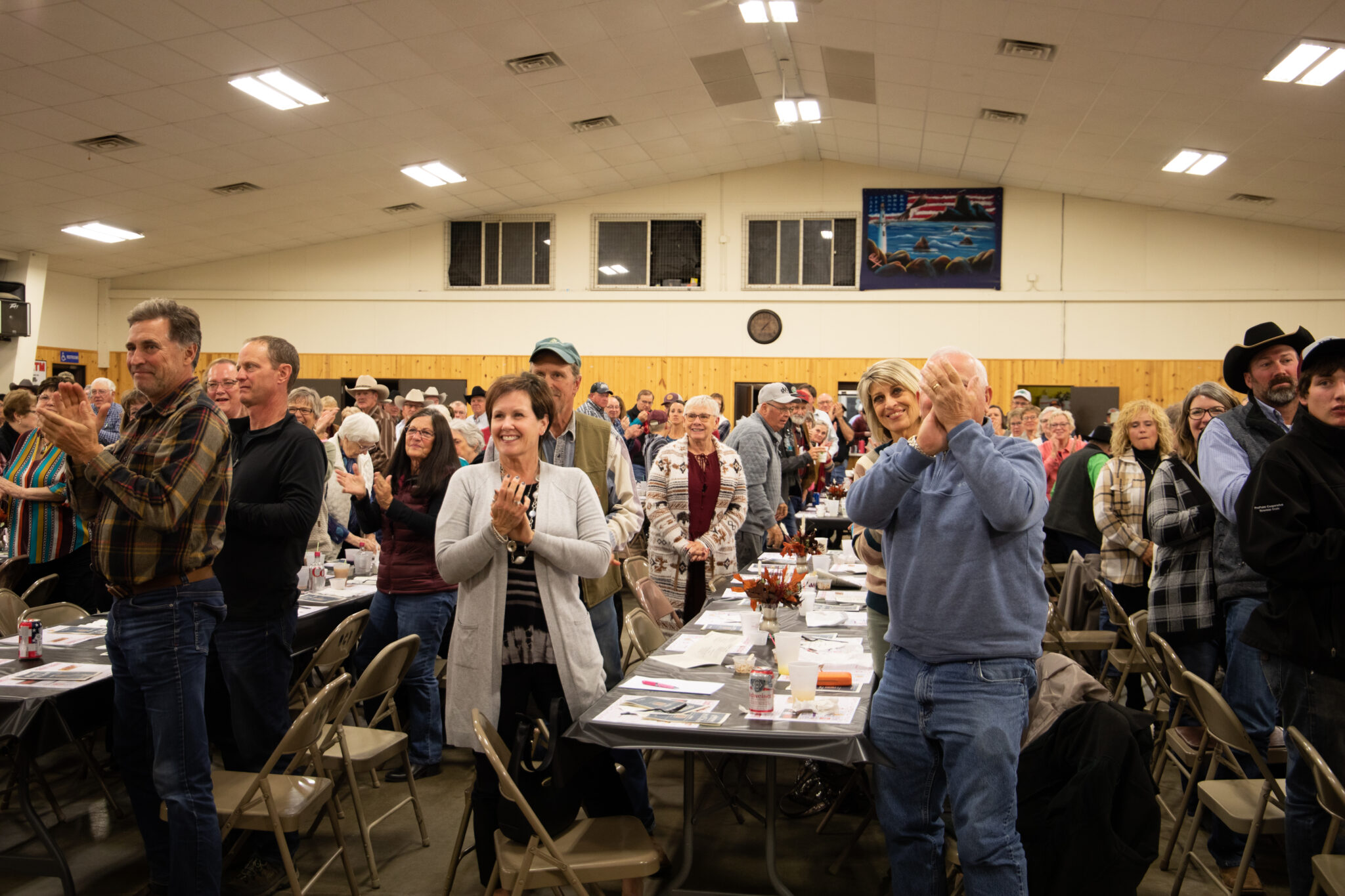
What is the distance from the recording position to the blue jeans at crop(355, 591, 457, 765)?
429cm

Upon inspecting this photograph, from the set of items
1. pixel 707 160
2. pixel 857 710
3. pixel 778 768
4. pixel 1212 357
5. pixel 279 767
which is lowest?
pixel 778 768

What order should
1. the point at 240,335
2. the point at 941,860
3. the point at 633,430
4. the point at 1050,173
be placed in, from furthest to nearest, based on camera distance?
the point at 240,335, the point at 1050,173, the point at 633,430, the point at 941,860

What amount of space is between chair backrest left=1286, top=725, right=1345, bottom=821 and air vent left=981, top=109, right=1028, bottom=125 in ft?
32.1

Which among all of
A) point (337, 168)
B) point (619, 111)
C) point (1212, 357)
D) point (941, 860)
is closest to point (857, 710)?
point (941, 860)

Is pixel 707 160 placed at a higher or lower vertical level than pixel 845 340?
higher

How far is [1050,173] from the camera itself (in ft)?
42.6

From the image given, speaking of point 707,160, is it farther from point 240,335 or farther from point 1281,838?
point 1281,838

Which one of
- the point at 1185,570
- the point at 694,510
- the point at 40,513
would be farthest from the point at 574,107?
the point at 1185,570

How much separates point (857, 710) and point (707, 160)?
40.4ft

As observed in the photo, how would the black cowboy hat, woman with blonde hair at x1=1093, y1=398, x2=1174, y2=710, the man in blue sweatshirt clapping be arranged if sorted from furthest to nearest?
1. woman with blonde hair at x1=1093, y1=398, x2=1174, y2=710
2. the black cowboy hat
3. the man in blue sweatshirt clapping

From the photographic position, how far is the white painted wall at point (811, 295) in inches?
536

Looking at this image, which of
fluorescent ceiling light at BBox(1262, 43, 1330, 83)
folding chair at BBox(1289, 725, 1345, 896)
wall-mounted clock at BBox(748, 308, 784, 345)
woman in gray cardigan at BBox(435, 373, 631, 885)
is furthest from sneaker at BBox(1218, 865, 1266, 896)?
wall-mounted clock at BBox(748, 308, 784, 345)

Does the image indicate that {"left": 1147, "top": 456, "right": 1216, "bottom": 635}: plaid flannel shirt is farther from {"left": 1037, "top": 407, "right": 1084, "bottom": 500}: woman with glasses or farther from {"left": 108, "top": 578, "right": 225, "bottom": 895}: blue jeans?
{"left": 1037, "top": 407, "right": 1084, "bottom": 500}: woman with glasses

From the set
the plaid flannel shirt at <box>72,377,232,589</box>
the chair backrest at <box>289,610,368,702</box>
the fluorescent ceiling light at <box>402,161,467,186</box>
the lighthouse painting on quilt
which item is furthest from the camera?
the lighthouse painting on quilt
